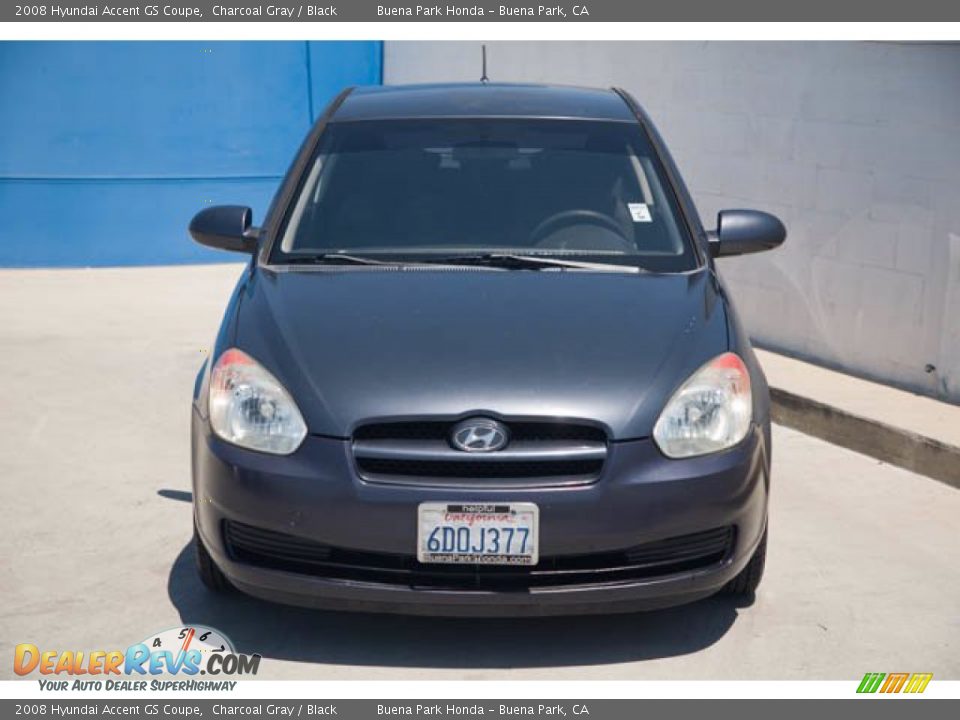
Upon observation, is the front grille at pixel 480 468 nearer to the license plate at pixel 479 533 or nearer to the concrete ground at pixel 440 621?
the license plate at pixel 479 533

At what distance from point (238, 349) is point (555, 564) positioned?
1.16 metres

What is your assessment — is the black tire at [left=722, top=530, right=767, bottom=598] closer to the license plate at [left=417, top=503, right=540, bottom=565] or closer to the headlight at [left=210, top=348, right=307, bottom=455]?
the license plate at [left=417, top=503, right=540, bottom=565]

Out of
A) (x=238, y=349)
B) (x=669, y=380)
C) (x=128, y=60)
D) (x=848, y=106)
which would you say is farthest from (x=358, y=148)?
(x=128, y=60)

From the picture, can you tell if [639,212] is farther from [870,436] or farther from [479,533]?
[870,436]

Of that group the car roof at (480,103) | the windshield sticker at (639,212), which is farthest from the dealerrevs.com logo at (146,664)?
the car roof at (480,103)

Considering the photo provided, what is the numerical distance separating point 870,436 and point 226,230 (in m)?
3.19

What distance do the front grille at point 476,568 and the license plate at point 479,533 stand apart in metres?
0.06

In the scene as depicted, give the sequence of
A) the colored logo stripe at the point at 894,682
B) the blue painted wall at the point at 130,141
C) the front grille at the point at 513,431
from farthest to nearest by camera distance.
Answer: the blue painted wall at the point at 130,141 < the colored logo stripe at the point at 894,682 < the front grille at the point at 513,431

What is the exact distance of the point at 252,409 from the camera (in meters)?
4.42

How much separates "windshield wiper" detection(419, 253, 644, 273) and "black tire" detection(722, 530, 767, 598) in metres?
1.02

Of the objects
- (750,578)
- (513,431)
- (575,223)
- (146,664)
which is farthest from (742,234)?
(146,664)

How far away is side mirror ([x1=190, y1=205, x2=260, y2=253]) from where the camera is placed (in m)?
5.64

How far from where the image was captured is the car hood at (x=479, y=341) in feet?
14.1

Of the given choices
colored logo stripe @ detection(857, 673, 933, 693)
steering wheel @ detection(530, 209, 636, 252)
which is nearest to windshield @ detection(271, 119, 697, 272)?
steering wheel @ detection(530, 209, 636, 252)
